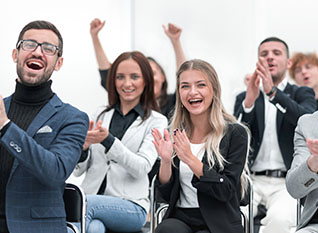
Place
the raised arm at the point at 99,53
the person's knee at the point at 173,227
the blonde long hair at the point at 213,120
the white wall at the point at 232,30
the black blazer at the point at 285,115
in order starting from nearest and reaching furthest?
the person's knee at the point at 173,227, the blonde long hair at the point at 213,120, the black blazer at the point at 285,115, the raised arm at the point at 99,53, the white wall at the point at 232,30

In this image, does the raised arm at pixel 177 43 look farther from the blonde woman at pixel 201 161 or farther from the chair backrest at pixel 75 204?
the chair backrest at pixel 75 204

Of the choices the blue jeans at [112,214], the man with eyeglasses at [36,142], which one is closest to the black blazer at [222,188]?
the blue jeans at [112,214]

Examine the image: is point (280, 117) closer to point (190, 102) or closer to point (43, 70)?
point (190, 102)

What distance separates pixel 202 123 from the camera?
2613 millimetres

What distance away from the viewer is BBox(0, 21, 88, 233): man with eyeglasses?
185cm

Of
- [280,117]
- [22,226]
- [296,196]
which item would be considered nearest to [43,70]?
[22,226]

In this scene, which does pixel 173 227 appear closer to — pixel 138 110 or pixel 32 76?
pixel 32 76

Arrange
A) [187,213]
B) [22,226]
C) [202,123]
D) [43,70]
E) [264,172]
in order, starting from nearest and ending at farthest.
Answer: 1. [22,226]
2. [43,70]
3. [187,213]
4. [202,123]
5. [264,172]

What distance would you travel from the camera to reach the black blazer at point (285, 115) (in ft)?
10.7

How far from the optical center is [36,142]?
1984 millimetres

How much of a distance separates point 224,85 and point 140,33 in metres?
1.01

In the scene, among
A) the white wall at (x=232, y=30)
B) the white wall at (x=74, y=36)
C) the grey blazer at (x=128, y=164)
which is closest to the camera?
the grey blazer at (x=128, y=164)

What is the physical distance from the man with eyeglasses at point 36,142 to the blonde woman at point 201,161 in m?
0.52

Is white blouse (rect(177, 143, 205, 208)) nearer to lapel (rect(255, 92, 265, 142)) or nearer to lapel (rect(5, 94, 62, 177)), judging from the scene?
lapel (rect(5, 94, 62, 177))
